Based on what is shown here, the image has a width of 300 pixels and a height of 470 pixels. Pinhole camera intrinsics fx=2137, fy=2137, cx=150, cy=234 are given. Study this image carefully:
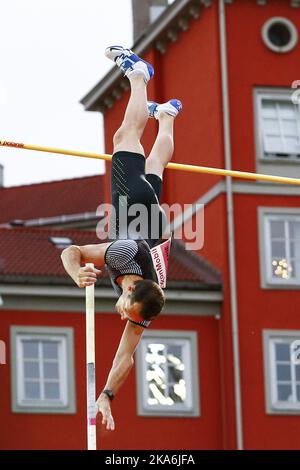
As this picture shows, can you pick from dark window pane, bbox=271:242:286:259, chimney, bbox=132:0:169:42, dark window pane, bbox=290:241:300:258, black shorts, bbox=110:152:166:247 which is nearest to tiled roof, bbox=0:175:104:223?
chimney, bbox=132:0:169:42

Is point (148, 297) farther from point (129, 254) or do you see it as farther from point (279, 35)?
point (279, 35)

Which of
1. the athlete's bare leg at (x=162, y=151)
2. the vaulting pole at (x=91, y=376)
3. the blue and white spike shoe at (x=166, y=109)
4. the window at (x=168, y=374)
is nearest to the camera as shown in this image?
the vaulting pole at (x=91, y=376)

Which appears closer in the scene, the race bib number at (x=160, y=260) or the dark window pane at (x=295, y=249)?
the race bib number at (x=160, y=260)

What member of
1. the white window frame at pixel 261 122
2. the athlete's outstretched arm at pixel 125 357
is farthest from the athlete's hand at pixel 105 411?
the white window frame at pixel 261 122

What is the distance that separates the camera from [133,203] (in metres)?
22.0

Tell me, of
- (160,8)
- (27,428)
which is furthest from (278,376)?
(160,8)

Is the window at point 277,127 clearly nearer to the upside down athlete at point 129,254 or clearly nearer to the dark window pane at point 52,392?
the dark window pane at point 52,392

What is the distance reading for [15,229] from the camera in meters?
53.2

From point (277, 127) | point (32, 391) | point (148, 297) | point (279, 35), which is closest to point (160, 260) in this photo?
point (148, 297)

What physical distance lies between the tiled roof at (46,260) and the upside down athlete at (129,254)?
2679cm

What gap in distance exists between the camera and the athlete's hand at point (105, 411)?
70.8 feet

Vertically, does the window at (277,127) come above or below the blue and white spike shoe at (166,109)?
above

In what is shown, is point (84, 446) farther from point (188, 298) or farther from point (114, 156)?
point (114, 156)

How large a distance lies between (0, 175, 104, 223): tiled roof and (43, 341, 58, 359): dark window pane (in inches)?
1056
